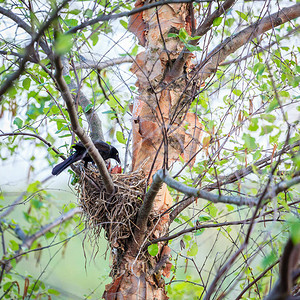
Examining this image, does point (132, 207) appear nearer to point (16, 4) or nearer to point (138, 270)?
point (138, 270)

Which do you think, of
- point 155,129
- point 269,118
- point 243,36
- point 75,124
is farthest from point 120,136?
point 269,118

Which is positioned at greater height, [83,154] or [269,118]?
[269,118]

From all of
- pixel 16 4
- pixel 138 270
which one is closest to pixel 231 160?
pixel 138 270

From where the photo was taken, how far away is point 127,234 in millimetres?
2537

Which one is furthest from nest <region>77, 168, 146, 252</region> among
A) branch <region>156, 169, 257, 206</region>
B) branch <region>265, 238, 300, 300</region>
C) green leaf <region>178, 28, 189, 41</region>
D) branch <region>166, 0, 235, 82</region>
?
branch <region>265, 238, 300, 300</region>

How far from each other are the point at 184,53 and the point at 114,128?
41.3 inches

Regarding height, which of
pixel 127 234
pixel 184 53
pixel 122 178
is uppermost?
pixel 184 53

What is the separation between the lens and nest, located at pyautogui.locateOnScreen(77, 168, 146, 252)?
2488mm

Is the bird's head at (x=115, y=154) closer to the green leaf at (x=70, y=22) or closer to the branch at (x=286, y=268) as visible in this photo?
the green leaf at (x=70, y=22)

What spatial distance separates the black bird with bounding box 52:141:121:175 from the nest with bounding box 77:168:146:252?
0.16 m

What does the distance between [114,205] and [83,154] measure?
1.31 ft

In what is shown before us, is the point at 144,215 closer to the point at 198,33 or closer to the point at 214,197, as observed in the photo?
the point at 214,197

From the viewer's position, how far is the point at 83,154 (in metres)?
2.56

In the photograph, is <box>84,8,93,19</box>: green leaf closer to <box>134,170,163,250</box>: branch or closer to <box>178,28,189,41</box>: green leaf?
<box>178,28,189,41</box>: green leaf
